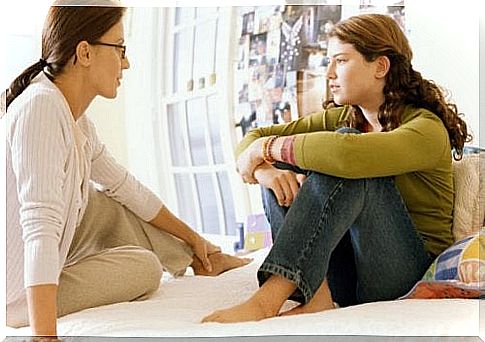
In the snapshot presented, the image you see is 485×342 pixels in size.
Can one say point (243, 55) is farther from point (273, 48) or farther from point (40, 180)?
point (40, 180)

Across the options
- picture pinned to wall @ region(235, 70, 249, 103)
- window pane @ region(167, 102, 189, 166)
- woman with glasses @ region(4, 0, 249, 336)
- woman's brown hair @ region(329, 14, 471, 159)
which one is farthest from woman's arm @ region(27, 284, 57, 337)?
woman's brown hair @ region(329, 14, 471, 159)

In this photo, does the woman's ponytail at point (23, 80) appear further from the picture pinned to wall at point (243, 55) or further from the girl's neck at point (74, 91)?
the picture pinned to wall at point (243, 55)

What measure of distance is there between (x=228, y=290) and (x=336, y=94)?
1.15 feet

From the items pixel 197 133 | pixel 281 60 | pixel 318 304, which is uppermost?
pixel 281 60

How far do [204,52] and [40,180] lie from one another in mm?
346

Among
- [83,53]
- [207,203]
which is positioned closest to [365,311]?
[207,203]

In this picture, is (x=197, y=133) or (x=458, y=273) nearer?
(x=458, y=273)

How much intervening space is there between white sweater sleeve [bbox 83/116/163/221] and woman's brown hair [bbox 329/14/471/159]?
0.39 metres

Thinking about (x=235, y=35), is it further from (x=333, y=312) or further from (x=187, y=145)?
(x=333, y=312)

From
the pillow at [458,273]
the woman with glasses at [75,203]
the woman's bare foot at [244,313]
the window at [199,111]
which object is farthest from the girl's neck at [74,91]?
the pillow at [458,273]

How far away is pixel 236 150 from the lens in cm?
126

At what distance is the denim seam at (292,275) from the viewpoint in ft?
3.60

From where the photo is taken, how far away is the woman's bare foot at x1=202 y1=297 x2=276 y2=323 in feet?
3.58

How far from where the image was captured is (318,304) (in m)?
1.16
